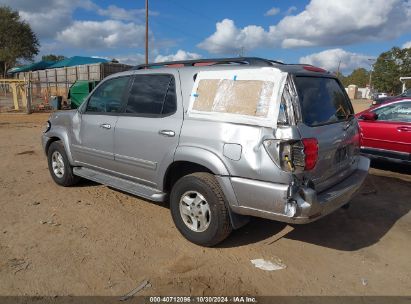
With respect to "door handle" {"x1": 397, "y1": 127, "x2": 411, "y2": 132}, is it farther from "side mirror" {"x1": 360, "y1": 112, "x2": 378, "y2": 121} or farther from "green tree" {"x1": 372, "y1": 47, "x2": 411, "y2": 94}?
"green tree" {"x1": 372, "y1": 47, "x2": 411, "y2": 94}

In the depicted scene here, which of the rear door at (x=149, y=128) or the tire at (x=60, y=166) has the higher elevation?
the rear door at (x=149, y=128)

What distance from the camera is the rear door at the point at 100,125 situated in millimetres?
5000

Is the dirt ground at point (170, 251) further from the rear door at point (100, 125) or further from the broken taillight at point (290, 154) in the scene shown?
the broken taillight at point (290, 154)

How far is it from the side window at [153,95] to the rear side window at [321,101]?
140 cm

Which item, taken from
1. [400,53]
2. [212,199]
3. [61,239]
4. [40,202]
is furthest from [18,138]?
[400,53]

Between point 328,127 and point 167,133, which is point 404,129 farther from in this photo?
point 167,133

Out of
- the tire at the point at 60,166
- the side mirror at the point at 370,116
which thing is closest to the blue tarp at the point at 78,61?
the tire at the point at 60,166

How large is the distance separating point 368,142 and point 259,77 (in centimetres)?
460

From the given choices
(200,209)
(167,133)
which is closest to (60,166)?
(167,133)

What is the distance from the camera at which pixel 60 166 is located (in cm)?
611

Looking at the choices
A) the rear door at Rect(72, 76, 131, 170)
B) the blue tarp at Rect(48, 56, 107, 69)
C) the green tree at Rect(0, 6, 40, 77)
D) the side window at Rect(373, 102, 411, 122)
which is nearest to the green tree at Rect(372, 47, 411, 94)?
the blue tarp at Rect(48, 56, 107, 69)

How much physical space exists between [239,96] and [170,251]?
1741 millimetres

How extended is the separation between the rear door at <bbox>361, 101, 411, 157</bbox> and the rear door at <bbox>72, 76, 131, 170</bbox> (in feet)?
15.9

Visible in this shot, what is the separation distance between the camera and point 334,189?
3.96 metres
